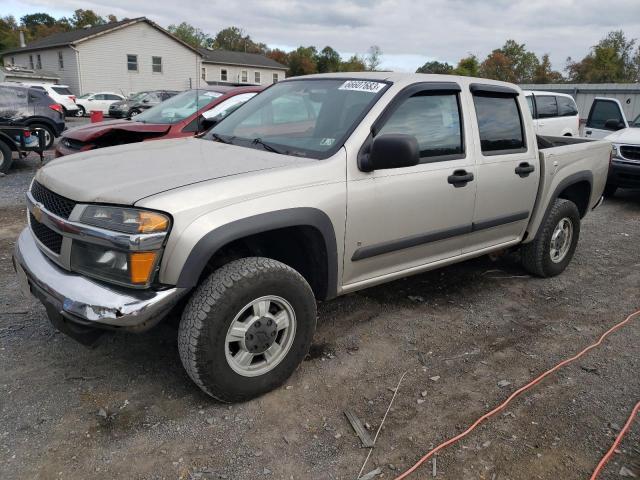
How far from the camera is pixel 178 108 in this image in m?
7.82

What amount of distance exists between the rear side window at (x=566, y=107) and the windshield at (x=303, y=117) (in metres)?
9.23

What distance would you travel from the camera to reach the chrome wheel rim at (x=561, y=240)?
514cm

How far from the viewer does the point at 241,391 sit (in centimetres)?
297

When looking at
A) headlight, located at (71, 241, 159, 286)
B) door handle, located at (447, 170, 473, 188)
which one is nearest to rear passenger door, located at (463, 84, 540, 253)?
door handle, located at (447, 170, 473, 188)

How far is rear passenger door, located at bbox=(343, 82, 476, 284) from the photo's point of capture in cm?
337

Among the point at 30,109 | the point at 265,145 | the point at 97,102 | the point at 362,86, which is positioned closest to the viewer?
the point at 265,145

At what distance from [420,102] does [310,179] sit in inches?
46.9

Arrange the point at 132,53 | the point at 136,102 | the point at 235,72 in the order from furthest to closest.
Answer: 1. the point at 235,72
2. the point at 132,53
3. the point at 136,102

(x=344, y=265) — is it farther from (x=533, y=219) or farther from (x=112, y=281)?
(x=533, y=219)

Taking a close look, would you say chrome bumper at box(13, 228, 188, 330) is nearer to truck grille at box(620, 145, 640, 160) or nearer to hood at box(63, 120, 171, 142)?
hood at box(63, 120, 171, 142)

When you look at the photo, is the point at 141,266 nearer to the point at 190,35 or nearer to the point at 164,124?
the point at 164,124

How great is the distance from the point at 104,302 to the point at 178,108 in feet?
19.1

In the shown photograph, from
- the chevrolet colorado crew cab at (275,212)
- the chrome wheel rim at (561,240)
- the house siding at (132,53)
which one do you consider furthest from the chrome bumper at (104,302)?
the house siding at (132,53)

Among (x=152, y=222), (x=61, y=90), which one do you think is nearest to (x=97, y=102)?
(x=61, y=90)
